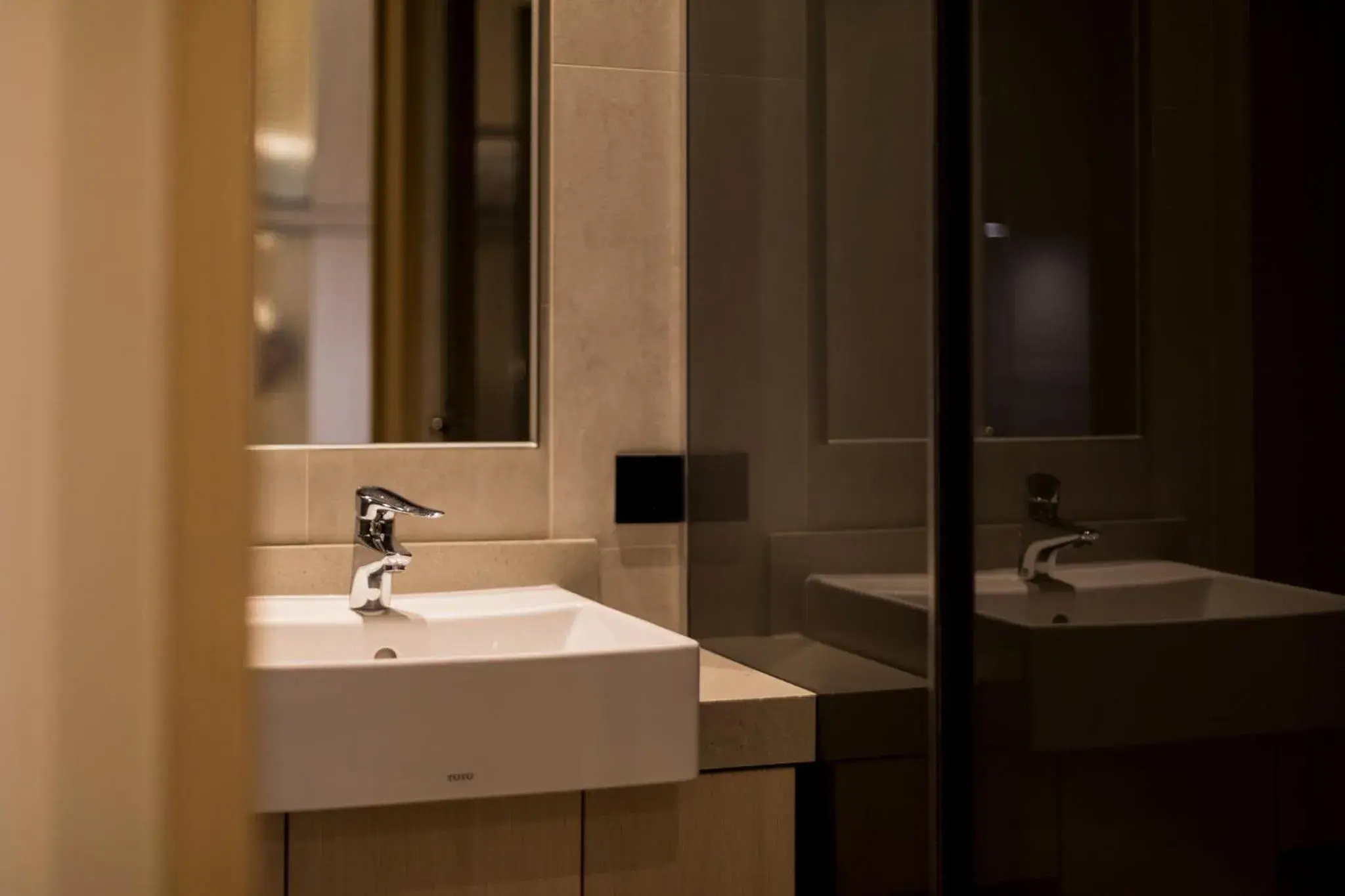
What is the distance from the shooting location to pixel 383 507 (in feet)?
4.70

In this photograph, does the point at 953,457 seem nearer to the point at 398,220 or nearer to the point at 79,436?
the point at 398,220

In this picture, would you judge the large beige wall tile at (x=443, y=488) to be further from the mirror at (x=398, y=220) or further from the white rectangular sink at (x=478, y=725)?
the white rectangular sink at (x=478, y=725)

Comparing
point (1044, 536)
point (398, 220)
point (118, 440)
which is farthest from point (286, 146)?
point (118, 440)

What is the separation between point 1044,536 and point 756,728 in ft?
1.41

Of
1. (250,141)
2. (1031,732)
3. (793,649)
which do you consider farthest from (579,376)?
(250,141)

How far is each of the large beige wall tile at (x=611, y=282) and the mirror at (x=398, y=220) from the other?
5 cm

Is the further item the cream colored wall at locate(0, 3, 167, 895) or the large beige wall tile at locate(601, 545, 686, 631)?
the large beige wall tile at locate(601, 545, 686, 631)

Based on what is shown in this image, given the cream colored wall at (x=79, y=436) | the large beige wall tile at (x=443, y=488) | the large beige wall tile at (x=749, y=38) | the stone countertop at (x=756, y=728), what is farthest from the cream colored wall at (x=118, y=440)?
the large beige wall tile at (x=443, y=488)

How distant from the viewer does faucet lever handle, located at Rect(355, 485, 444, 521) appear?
1.42 m

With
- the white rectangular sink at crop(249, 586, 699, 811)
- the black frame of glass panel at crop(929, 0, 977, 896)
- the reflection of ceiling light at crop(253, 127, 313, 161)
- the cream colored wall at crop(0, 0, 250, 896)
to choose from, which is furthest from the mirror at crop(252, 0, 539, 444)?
the cream colored wall at crop(0, 0, 250, 896)

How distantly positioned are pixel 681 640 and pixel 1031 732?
0.35 m

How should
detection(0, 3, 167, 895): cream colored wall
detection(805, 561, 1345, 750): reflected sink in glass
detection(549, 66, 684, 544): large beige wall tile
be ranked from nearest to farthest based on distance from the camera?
detection(0, 3, 167, 895): cream colored wall → detection(805, 561, 1345, 750): reflected sink in glass → detection(549, 66, 684, 544): large beige wall tile

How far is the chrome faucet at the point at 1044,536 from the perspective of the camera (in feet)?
3.37

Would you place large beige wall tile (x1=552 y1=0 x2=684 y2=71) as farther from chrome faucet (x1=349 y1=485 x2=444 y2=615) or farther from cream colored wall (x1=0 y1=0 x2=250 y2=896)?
cream colored wall (x1=0 y1=0 x2=250 y2=896)
